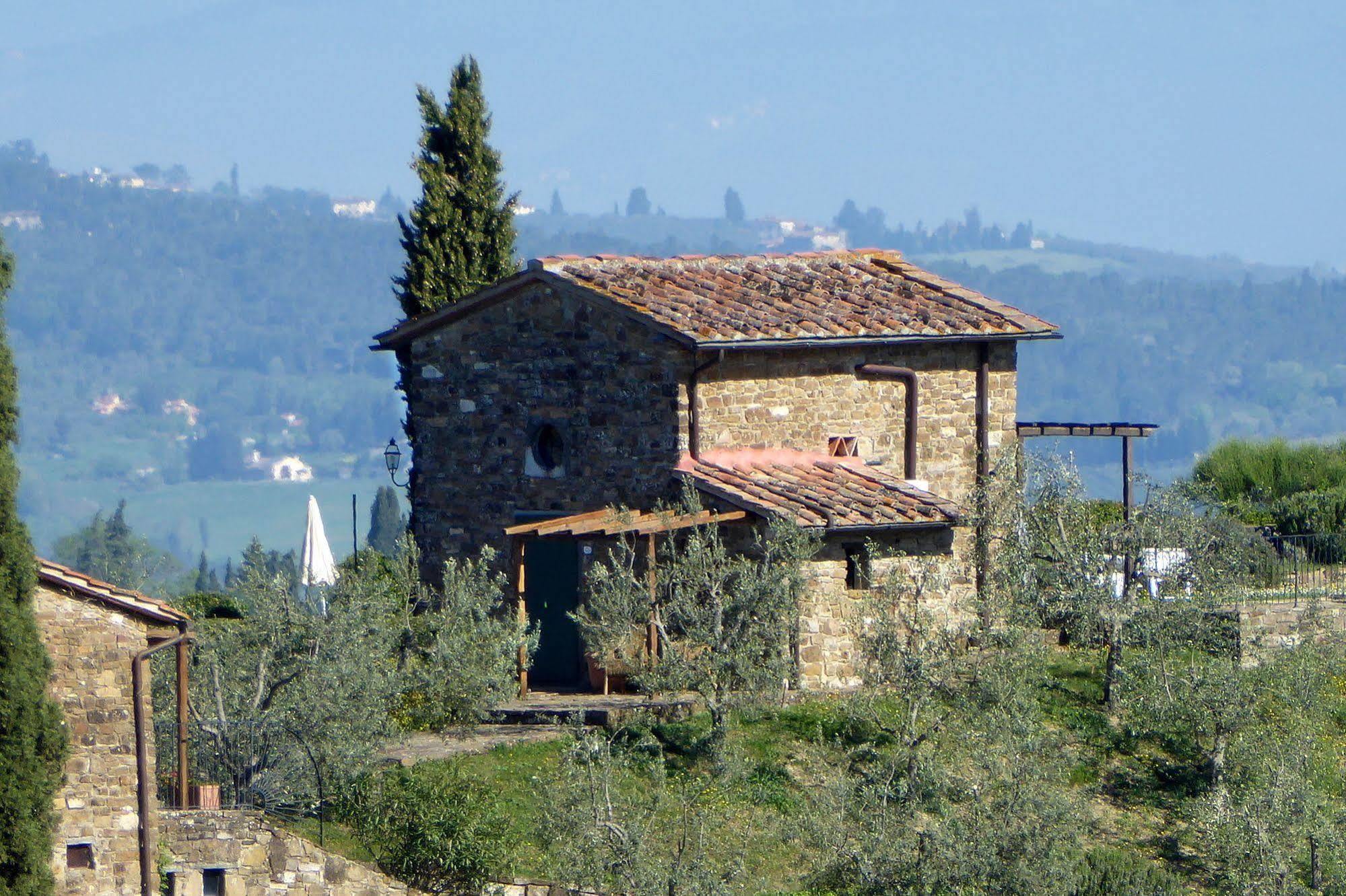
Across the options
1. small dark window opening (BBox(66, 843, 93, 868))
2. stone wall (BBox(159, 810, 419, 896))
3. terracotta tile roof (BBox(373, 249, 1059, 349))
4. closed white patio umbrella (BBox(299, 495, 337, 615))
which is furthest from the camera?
closed white patio umbrella (BBox(299, 495, 337, 615))

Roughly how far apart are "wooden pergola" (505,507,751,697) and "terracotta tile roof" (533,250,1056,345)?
219 cm

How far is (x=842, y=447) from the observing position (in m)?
26.5

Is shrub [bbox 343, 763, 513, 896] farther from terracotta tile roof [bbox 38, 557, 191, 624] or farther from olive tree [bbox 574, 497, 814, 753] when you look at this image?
olive tree [bbox 574, 497, 814, 753]

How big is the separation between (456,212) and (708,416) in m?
9.78

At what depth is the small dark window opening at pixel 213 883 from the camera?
19.3m

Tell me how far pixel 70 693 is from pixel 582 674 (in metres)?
8.71

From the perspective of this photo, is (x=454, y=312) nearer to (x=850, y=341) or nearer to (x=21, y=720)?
(x=850, y=341)

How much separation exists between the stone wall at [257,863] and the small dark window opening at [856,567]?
756 centimetres

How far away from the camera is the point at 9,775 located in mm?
17094

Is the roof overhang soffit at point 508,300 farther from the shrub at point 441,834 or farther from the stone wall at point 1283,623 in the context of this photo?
the stone wall at point 1283,623

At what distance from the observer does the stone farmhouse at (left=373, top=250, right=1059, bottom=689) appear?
2464 cm

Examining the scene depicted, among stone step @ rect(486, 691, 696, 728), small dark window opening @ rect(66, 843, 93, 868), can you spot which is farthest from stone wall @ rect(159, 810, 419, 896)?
stone step @ rect(486, 691, 696, 728)

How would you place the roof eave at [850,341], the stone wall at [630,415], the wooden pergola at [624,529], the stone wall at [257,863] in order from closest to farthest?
1. the stone wall at [257,863]
2. the wooden pergola at [624,529]
3. the roof eave at [850,341]
4. the stone wall at [630,415]

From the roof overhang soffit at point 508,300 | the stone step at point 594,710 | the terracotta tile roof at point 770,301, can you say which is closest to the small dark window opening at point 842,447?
the terracotta tile roof at point 770,301
